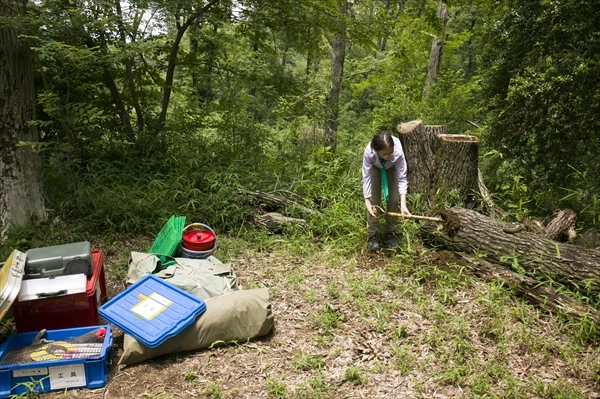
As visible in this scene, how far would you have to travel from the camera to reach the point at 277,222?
5.34 metres

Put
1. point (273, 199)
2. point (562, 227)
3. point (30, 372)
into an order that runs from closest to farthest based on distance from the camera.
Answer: point (30, 372) < point (562, 227) < point (273, 199)

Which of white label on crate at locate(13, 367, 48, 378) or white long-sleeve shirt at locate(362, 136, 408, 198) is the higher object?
white long-sleeve shirt at locate(362, 136, 408, 198)

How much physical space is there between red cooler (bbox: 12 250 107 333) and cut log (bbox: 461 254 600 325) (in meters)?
3.29

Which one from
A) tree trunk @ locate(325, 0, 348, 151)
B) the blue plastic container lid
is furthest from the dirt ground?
tree trunk @ locate(325, 0, 348, 151)

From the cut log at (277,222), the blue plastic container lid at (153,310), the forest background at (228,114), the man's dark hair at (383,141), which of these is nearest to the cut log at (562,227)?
the forest background at (228,114)

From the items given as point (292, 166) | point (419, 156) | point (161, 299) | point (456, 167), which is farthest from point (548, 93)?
point (161, 299)

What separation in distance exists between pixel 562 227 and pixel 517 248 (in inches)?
28.2

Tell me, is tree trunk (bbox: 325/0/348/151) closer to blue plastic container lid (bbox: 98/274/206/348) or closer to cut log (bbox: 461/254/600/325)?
cut log (bbox: 461/254/600/325)

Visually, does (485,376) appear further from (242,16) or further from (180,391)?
(242,16)

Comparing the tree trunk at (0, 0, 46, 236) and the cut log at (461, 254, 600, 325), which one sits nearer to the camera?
the cut log at (461, 254, 600, 325)

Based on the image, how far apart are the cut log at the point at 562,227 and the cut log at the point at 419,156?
1.27 meters

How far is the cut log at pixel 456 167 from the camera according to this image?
497 centimetres

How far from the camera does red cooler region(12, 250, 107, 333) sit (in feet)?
10.5

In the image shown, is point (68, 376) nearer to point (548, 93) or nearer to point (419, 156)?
point (419, 156)
